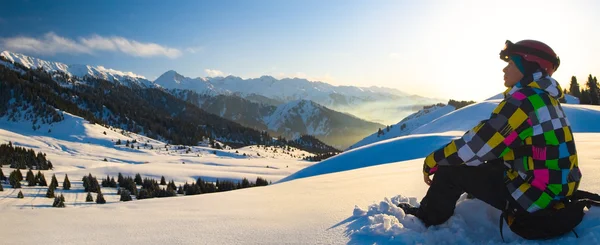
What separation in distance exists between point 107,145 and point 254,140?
11132 cm

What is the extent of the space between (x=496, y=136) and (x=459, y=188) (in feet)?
2.57

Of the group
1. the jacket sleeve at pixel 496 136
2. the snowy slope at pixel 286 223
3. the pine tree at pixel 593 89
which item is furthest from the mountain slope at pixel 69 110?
the pine tree at pixel 593 89

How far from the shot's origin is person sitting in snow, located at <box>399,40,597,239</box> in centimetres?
324

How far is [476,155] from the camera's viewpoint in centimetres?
355

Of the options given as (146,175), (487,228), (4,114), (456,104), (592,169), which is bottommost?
(146,175)

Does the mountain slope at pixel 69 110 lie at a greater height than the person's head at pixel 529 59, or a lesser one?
greater

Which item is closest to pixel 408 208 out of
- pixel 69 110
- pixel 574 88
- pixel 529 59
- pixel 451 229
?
pixel 451 229

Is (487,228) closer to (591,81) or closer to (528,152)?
(528,152)

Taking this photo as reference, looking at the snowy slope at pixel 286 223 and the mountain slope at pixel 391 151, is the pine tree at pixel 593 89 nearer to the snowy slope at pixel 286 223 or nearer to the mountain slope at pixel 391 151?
the mountain slope at pixel 391 151

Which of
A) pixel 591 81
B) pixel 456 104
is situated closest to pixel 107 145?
pixel 591 81

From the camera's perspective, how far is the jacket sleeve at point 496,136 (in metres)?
3.29

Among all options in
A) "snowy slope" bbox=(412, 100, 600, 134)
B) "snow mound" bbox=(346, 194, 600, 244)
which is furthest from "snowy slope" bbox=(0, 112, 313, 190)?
"snow mound" bbox=(346, 194, 600, 244)

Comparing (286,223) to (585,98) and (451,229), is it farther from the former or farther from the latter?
(585,98)

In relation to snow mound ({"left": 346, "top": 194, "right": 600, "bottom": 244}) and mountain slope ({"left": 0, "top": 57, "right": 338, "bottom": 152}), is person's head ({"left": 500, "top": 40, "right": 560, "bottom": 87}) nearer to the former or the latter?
snow mound ({"left": 346, "top": 194, "right": 600, "bottom": 244})
